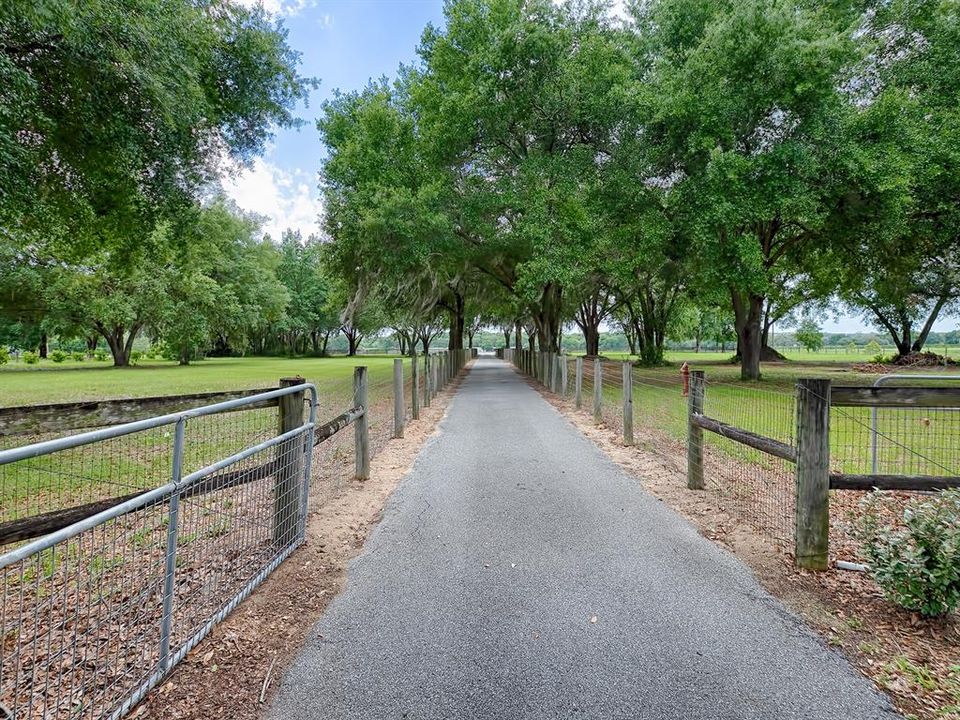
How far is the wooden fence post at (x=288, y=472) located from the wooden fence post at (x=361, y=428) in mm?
1525

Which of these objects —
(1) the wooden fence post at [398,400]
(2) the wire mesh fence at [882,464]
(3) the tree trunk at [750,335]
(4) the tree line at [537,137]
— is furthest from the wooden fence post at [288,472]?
(3) the tree trunk at [750,335]

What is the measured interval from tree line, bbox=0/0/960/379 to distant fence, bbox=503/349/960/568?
6.25m

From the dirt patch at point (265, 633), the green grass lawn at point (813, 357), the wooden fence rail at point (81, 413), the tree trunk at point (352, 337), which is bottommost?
the dirt patch at point (265, 633)

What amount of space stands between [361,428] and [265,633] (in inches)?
112

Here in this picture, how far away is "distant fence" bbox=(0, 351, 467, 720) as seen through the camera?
6.44ft

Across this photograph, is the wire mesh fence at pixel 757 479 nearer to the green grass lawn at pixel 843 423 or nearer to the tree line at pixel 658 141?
the green grass lawn at pixel 843 423

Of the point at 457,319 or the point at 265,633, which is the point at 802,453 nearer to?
the point at 265,633

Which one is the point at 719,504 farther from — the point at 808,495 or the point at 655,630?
the point at 655,630

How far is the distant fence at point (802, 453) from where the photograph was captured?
3.16 metres

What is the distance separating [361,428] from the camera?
5289 millimetres

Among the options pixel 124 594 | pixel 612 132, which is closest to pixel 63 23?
pixel 124 594

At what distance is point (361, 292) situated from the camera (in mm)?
19781

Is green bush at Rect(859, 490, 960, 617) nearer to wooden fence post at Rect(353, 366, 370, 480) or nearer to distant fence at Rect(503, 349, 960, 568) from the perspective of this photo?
distant fence at Rect(503, 349, 960, 568)

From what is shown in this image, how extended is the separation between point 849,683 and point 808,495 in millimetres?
1268
